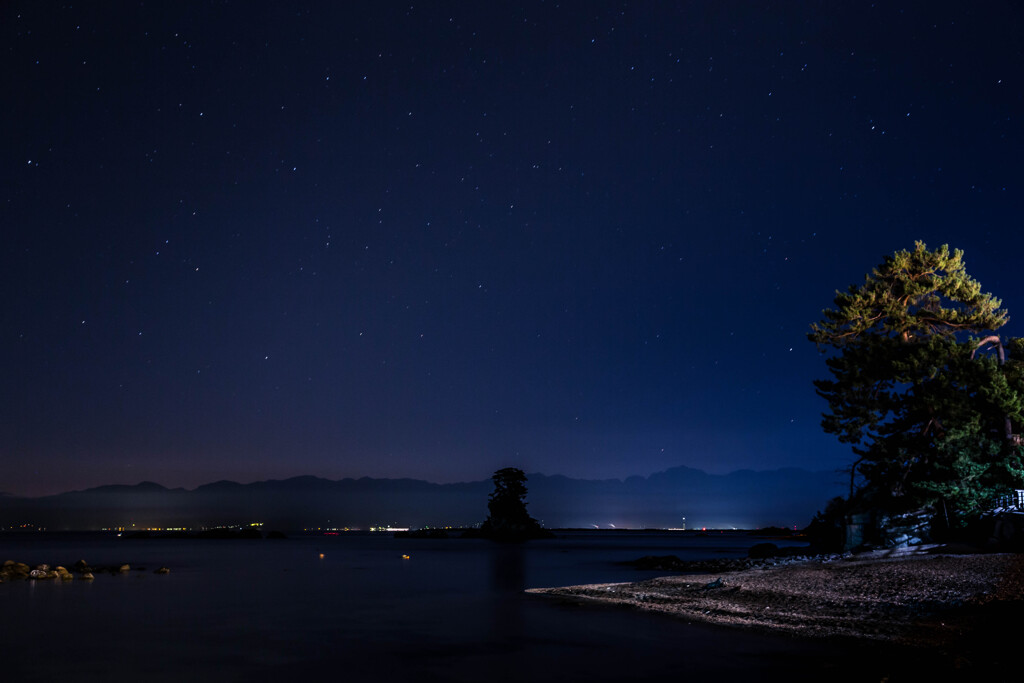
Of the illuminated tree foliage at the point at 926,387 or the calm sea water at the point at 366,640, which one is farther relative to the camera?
the illuminated tree foliage at the point at 926,387

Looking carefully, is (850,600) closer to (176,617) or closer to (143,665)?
(143,665)

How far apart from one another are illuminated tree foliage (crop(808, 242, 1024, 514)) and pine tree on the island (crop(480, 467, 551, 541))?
302ft

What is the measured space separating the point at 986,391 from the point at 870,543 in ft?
29.0

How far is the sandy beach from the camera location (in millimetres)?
18859

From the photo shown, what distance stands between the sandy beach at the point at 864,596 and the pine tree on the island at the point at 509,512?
96.4 metres

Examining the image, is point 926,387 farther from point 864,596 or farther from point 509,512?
point 509,512

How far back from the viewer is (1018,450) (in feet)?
97.2

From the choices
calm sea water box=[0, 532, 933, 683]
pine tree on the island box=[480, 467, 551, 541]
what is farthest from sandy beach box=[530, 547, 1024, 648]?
pine tree on the island box=[480, 467, 551, 541]

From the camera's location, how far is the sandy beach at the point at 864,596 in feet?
61.9

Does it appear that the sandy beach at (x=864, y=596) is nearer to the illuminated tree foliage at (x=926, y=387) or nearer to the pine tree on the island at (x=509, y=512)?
the illuminated tree foliage at (x=926, y=387)

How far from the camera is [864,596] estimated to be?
2288 centimetres

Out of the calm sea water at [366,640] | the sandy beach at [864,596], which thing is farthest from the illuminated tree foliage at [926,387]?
the calm sea water at [366,640]

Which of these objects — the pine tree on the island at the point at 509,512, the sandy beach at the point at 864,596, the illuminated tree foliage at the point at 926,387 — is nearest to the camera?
the sandy beach at the point at 864,596

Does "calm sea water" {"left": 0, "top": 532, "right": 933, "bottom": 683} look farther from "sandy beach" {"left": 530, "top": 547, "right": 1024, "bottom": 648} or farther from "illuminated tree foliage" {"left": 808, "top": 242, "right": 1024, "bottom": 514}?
"illuminated tree foliage" {"left": 808, "top": 242, "right": 1024, "bottom": 514}
